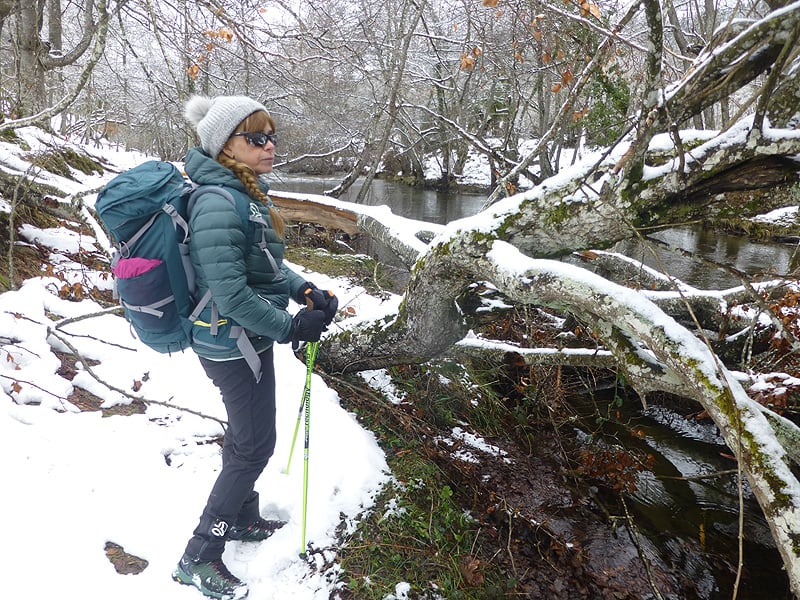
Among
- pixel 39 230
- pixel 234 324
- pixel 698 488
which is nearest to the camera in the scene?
pixel 234 324

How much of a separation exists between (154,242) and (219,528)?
4.74 feet

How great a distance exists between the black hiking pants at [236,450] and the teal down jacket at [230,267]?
13 centimetres

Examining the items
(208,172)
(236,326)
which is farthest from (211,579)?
(208,172)

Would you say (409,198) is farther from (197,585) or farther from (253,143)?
(197,585)

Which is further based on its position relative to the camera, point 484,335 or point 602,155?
point 484,335

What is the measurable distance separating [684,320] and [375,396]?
2.94 m

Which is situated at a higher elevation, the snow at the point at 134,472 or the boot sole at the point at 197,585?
the snow at the point at 134,472

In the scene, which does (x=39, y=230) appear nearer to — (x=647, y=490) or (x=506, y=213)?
(x=506, y=213)

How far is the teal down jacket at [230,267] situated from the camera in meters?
2.08

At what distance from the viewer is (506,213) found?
2.83 metres

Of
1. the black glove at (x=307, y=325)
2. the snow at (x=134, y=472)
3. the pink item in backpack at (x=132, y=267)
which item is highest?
the pink item in backpack at (x=132, y=267)

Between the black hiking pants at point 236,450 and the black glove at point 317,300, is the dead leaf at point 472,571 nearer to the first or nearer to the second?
the black hiking pants at point 236,450

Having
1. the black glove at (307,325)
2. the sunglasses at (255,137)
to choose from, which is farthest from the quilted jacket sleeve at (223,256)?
the sunglasses at (255,137)

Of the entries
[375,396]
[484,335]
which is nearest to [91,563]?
[375,396]
